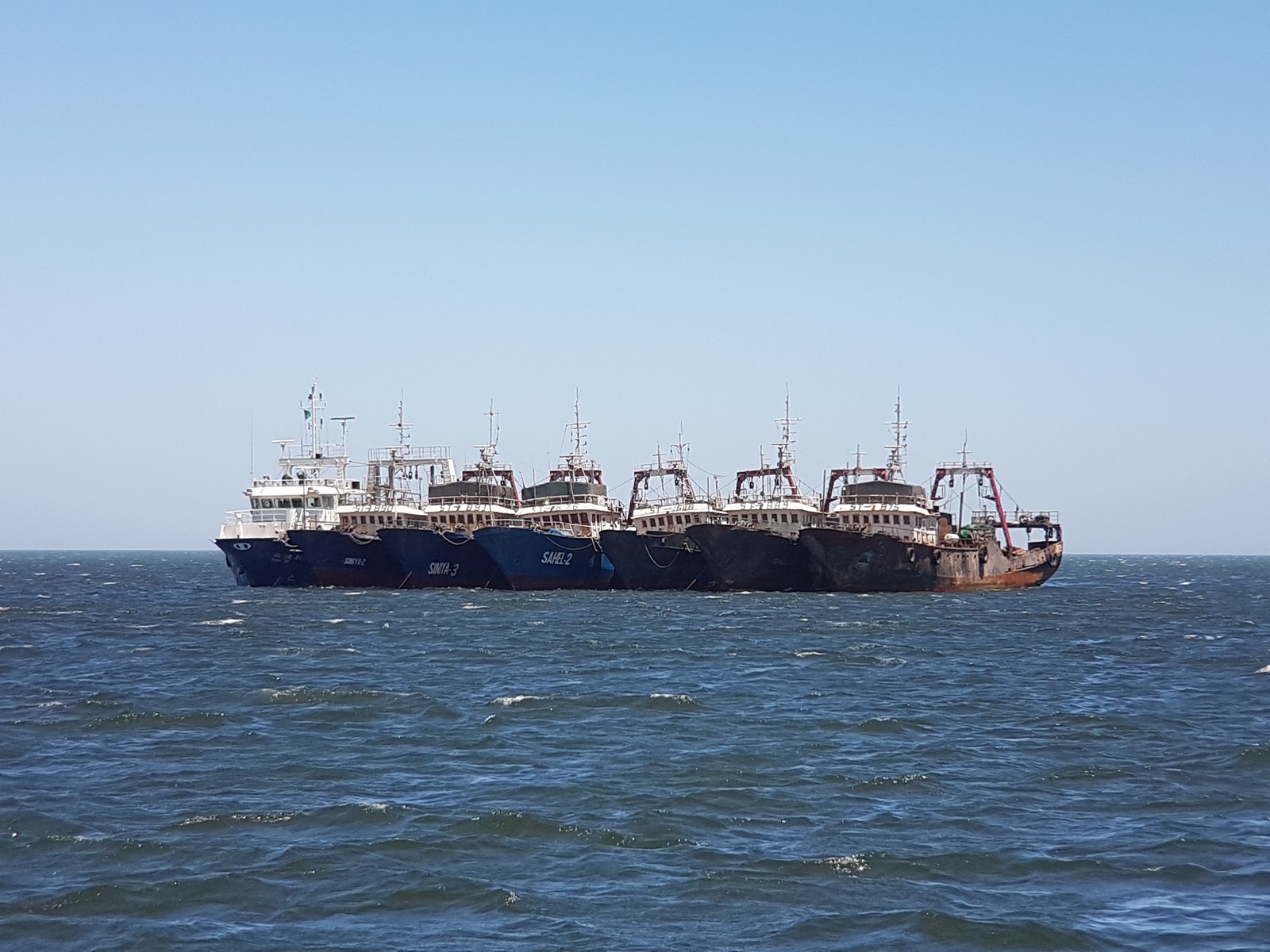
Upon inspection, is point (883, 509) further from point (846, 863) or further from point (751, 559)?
point (846, 863)

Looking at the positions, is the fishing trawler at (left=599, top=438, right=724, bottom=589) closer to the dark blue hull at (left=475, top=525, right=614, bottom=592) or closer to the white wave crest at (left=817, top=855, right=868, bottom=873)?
the dark blue hull at (left=475, top=525, right=614, bottom=592)

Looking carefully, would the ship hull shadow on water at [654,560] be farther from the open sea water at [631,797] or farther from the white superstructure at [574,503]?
the open sea water at [631,797]

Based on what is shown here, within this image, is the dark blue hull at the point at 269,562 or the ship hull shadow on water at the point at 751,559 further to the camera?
the dark blue hull at the point at 269,562

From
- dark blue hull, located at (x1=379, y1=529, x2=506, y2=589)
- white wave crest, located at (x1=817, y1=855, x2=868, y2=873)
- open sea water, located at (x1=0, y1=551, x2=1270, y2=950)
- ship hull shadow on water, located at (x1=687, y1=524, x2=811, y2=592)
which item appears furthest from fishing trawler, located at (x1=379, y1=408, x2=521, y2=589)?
white wave crest, located at (x1=817, y1=855, x2=868, y2=873)

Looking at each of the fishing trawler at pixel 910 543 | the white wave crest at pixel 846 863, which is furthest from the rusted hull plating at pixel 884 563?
the white wave crest at pixel 846 863

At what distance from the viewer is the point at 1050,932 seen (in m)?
16.2

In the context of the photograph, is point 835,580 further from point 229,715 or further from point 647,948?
point 647,948

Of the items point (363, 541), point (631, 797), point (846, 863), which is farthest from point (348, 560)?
point (846, 863)

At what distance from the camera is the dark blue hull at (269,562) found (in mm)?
81250

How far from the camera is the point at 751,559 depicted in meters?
74.9

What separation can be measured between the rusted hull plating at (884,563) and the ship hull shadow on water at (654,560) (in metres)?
6.92

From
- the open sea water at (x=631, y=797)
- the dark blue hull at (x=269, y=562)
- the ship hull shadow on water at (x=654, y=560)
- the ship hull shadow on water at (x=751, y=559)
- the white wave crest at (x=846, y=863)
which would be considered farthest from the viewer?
the dark blue hull at (x=269, y=562)

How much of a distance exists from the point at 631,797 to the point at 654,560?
55.8 m

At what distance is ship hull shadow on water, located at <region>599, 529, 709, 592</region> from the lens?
7725cm
